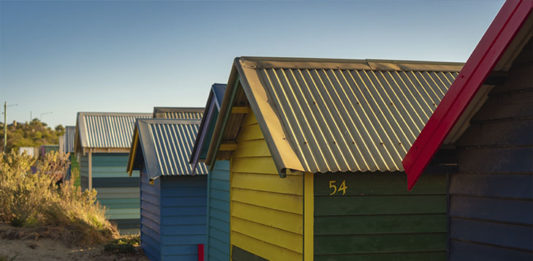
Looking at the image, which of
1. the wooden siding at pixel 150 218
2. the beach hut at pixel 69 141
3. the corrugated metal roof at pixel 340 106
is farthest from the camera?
the beach hut at pixel 69 141

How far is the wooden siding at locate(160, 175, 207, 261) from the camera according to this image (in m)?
15.0

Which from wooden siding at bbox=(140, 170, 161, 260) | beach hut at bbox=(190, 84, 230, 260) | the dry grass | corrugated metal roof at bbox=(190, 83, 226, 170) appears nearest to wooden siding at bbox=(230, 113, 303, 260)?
beach hut at bbox=(190, 84, 230, 260)

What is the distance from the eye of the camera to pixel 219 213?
11.4 m

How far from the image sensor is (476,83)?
4008 millimetres

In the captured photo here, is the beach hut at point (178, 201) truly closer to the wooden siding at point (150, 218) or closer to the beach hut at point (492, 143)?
the wooden siding at point (150, 218)

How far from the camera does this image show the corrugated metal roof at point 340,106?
6.97 meters

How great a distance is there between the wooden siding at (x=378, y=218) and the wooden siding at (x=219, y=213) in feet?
12.4

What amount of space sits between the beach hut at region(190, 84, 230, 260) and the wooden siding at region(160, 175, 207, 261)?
301 cm

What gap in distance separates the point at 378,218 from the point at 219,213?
4724mm

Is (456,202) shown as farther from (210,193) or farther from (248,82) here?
(210,193)

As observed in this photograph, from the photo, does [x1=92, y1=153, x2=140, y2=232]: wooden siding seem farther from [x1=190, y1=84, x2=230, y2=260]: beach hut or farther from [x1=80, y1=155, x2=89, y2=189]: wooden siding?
[x1=190, y1=84, x2=230, y2=260]: beach hut

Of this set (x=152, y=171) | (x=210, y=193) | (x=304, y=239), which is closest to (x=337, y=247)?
(x=304, y=239)

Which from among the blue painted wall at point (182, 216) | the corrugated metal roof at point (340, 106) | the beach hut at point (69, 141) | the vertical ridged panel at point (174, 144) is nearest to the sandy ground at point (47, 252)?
the blue painted wall at point (182, 216)

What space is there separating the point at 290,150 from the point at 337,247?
4.43 feet
